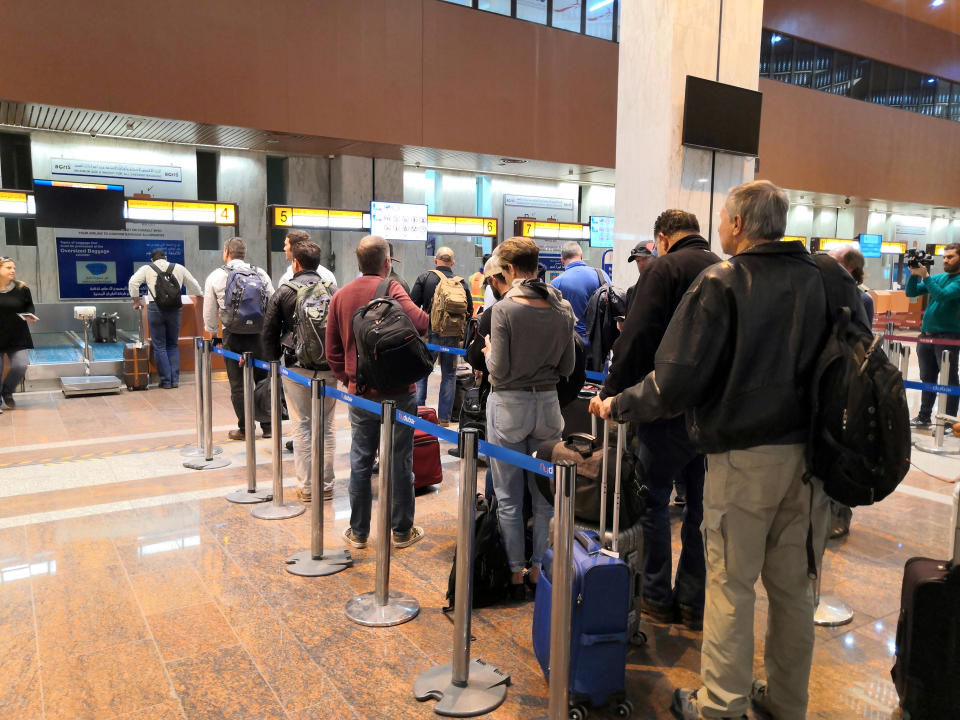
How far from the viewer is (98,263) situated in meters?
12.9

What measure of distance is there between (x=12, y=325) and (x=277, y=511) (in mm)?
5507

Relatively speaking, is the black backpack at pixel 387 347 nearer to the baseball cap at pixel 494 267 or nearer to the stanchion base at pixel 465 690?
the baseball cap at pixel 494 267

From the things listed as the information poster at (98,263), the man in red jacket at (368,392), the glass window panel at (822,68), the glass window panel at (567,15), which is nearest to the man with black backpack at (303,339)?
the man in red jacket at (368,392)

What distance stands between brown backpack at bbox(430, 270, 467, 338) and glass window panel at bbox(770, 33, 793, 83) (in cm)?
1358

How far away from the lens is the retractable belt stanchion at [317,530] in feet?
13.0

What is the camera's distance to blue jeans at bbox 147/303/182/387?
9.92m

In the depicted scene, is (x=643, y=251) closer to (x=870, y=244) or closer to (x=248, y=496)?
(x=248, y=496)

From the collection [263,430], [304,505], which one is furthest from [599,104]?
[304,505]

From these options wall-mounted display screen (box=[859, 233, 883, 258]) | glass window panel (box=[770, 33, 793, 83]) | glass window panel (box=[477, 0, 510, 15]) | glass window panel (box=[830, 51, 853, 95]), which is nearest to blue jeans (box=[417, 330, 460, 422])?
glass window panel (box=[477, 0, 510, 15])

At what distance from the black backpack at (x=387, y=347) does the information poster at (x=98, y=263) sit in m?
10.8

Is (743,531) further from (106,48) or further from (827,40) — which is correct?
(827,40)

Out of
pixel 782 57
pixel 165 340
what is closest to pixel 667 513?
pixel 165 340

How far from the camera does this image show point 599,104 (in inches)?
546

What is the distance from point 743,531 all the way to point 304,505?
11.7ft
